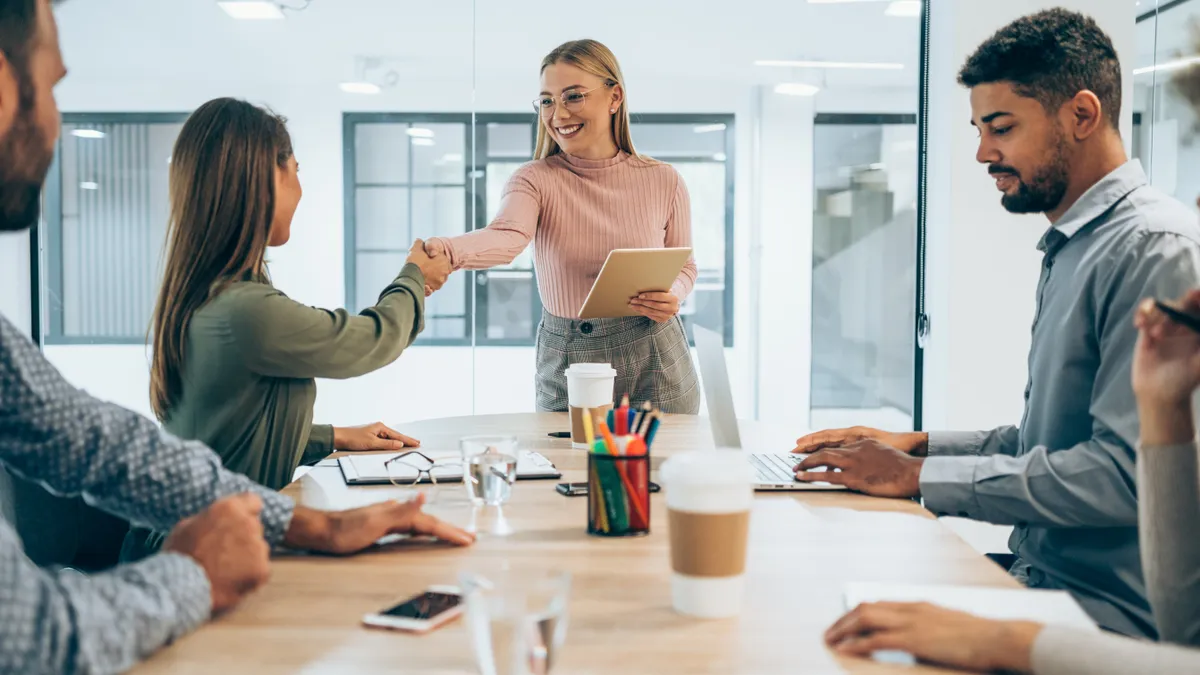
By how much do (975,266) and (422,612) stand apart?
281 centimetres

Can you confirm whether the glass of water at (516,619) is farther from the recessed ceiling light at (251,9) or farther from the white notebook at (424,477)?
the recessed ceiling light at (251,9)

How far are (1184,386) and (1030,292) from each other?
2.43 metres

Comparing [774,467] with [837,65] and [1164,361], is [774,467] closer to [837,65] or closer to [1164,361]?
[1164,361]

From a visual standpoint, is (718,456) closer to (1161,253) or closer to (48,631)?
(48,631)

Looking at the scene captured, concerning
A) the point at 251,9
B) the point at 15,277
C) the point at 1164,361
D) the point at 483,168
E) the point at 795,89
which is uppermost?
the point at 251,9

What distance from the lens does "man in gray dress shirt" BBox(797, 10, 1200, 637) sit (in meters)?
1.35

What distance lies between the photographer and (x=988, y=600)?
980 mm

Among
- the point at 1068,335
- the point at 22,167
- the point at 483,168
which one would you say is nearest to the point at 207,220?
the point at 22,167

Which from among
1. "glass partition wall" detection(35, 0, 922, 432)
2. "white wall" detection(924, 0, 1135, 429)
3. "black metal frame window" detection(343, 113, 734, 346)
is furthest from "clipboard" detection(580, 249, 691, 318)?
"black metal frame window" detection(343, 113, 734, 346)

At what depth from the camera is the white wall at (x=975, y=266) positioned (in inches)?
130

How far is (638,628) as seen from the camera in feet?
3.05

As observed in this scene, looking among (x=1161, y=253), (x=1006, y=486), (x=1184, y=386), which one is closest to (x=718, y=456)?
(x=1184, y=386)

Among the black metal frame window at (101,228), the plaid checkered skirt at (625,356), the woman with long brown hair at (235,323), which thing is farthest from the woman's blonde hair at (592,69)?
the black metal frame window at (101,228)

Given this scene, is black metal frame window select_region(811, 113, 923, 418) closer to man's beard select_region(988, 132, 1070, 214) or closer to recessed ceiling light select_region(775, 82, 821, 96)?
recessed ceiling light select_region(775, 82, 821, 96)
